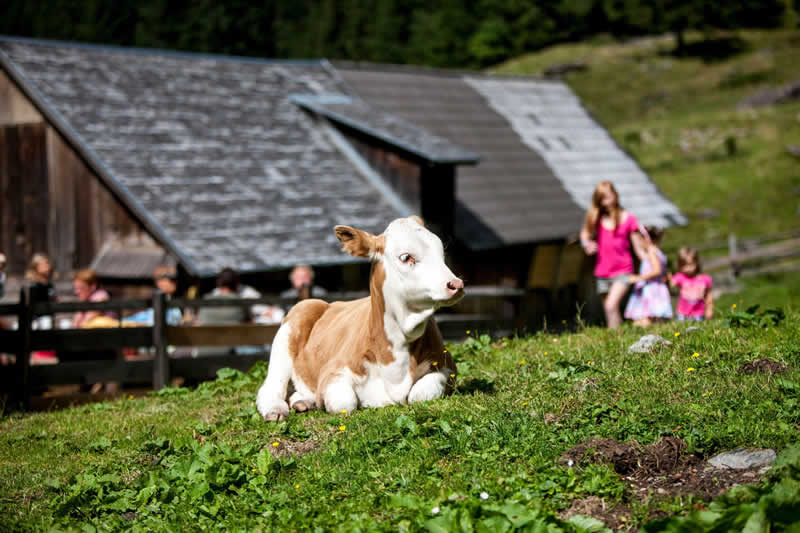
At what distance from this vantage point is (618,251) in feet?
35.5

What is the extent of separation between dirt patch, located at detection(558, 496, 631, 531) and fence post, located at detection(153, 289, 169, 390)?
7052 millimetres

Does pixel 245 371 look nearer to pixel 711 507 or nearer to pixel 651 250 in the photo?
pixel 651 250

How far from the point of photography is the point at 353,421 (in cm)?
644

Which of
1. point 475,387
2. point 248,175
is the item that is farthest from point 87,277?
point 475,387

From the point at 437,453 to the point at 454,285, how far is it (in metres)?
1.16

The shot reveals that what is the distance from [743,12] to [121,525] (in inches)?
3243

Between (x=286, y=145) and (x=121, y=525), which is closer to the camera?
(x=121, y=525)

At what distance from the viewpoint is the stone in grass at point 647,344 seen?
25.2ft

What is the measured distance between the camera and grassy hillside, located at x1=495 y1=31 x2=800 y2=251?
1417 inches

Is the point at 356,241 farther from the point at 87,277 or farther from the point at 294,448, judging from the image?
the point at 87,277

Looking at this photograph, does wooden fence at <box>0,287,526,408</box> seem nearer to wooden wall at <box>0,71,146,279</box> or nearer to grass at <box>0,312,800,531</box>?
grass at <box>0,312,800,531</box>

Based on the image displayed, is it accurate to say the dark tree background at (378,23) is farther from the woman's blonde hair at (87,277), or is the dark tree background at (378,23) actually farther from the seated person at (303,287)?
the seated person at (303,287)

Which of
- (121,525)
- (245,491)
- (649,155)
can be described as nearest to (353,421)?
(245,491)

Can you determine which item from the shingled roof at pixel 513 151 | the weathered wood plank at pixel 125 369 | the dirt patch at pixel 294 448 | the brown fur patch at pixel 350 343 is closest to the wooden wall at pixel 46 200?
the weathered wood plank at pixel 125 369
